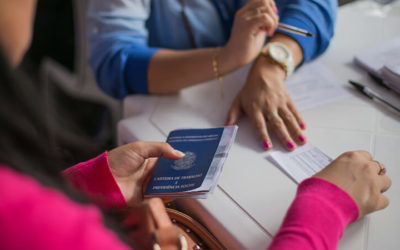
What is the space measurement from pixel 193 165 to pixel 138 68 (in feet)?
1.25

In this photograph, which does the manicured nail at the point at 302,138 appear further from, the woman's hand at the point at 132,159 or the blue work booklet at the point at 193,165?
the woman's hand at the point at 132,159

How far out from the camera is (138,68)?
3.53 feet

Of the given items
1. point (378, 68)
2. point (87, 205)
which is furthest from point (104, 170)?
point (378, 68)

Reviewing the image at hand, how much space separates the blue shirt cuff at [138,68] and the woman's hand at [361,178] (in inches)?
20.7

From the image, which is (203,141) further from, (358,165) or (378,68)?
(378,68)

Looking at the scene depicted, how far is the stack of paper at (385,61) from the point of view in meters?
1.01

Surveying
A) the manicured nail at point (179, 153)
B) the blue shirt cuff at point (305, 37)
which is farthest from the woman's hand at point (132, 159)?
the blue shirt cuff at point (305, 37)

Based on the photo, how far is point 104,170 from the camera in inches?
31.4

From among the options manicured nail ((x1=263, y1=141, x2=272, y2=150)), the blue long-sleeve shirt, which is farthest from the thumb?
the blue long-sleeve shirt

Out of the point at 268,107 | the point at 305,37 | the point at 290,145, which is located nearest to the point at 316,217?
the point at 290,145

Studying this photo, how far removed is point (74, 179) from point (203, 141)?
26 cm

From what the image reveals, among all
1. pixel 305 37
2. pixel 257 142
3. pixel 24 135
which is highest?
pixel 24 135

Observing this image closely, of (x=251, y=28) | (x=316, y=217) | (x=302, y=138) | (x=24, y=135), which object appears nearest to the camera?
(x=24, y=135)

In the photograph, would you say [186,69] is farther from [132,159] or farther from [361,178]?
[361,178]
